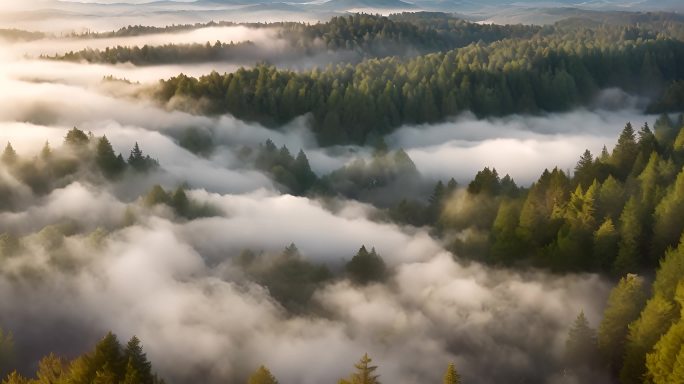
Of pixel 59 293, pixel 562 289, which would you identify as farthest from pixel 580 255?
pixel 59 293

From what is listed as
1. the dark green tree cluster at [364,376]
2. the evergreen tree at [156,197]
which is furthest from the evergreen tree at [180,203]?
the dark green tree cluster at [364,376]

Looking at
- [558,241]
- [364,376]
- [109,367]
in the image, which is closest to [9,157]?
[109,367]

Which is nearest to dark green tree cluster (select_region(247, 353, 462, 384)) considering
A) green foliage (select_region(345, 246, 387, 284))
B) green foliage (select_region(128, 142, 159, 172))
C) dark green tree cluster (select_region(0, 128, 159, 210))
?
green foliage (select_region(345, 246, 387, 284))

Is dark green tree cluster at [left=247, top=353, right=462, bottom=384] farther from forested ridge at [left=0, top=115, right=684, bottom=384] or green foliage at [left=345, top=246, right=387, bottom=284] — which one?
green foliage at [left=345, top=246, right=387, bottom=284]

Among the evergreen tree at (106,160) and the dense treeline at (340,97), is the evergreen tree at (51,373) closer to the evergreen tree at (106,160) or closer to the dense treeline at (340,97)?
the evergreen tree at (106,160)

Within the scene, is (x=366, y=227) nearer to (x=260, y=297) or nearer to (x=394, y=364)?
(x=260, y=297)

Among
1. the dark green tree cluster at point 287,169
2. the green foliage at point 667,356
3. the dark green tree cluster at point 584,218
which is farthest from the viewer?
the dark green tree cluster at point 287,169

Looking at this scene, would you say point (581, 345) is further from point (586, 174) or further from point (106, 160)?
point (106, 160)
